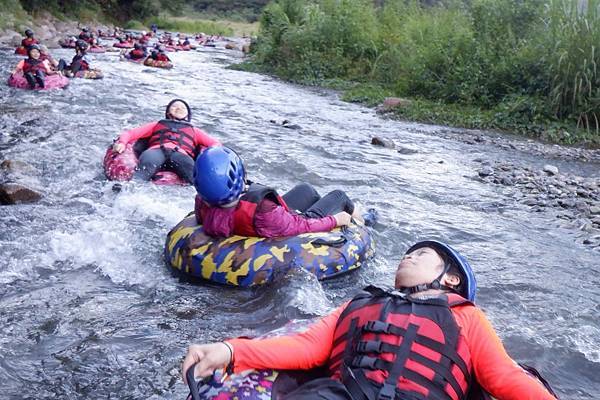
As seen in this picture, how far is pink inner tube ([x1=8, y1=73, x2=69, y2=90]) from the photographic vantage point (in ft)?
48.2

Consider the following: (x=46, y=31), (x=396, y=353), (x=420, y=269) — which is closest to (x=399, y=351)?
(x=396, y=353)

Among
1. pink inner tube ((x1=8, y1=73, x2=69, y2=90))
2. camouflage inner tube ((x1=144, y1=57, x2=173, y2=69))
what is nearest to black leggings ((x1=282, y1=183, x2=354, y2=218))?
pink inner tube ((x1=8, y1=73, x2=69, y2=90))

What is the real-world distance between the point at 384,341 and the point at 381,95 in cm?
1421

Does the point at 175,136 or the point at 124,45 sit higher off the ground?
the point at 175,136

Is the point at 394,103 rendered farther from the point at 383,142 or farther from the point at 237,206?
Answer: the point at 237,206

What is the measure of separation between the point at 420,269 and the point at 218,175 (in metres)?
2.22

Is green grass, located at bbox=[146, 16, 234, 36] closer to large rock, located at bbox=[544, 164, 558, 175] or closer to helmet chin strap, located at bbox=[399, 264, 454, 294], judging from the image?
large rock, located at bbox=[544, 164, 558, 175]

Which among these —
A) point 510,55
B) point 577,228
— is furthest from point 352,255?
point 510,55

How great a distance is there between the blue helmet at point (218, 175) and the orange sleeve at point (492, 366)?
8.12 ft

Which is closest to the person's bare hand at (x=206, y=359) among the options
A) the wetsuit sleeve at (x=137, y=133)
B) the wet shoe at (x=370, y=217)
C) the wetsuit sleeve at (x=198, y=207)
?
the wetsuit sleeve at (x=198, y=207)

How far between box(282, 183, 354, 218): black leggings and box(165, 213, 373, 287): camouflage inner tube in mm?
504

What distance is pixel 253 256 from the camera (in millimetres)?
5195

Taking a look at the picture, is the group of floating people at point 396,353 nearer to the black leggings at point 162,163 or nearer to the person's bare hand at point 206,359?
the person's bare hand at point 206,359

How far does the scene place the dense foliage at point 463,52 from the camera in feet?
41.2
